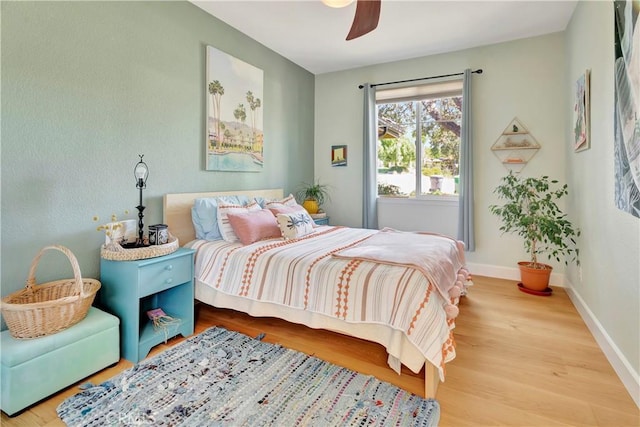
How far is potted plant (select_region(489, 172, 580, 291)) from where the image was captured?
3.07 meters

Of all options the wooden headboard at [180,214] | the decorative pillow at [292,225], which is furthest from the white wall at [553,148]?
the wooden headboard at [180,214]

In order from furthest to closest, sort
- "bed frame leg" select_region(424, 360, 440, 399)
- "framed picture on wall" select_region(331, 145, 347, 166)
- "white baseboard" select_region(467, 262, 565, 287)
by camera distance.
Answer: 1. "framed picture on wall" select_region(331, 145, 347, 166)
2. "white baseboard" select_region(467, 262, 565, 287)
3. "bed frame leg" select_region(424, 360, 440, 399)

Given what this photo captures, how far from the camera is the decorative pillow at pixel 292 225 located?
2799 mm

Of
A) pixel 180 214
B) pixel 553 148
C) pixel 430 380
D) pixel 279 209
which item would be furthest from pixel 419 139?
pixel 430 380

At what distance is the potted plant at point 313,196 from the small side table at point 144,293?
6.74 feet

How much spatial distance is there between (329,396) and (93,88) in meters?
2.44

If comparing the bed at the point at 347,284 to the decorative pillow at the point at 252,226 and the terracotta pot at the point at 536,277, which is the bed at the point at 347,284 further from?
the terracotta pot at the point at 536,277

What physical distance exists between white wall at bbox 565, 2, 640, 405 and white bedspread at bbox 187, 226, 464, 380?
0.92 m

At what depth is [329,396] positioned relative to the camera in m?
1.65

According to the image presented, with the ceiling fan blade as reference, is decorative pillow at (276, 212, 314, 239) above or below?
below

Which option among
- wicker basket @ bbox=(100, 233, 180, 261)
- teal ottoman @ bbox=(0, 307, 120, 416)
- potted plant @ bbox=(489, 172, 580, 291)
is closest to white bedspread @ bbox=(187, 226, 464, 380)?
wicker basket @ bbox=(100, 233, 180, 261)

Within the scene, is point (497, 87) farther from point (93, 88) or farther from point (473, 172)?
point (93, 88)

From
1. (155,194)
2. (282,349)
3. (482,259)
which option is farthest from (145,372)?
(482,259)

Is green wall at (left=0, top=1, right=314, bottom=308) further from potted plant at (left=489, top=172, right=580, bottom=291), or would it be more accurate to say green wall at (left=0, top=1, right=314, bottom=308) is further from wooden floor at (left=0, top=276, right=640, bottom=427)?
potted plant at (left=489, top=172, right=580, bottom=291)
